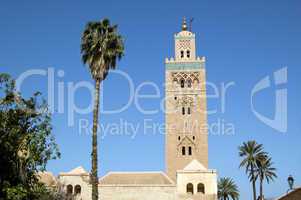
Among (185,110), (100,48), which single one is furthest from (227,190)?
(100,48)

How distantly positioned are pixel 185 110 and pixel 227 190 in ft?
45.6

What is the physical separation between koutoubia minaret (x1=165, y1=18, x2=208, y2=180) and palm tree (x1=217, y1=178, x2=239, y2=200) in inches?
397

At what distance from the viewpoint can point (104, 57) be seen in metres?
26.4

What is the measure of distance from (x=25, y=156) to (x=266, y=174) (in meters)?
29.2

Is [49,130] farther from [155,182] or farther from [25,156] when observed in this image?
[155,182]

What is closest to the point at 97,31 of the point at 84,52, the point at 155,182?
the point at 84,52

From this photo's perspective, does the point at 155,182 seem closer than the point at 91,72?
No

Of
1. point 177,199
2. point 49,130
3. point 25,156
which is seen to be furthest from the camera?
point 177,199

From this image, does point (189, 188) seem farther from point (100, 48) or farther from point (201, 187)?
point (100, 48)

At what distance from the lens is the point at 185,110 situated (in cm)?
5312

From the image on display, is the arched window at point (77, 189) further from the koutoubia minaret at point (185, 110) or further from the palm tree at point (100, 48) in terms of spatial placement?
the palm tree at point (100, 48)

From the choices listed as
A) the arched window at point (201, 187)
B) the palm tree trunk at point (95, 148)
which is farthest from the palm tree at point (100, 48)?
the arched window at point (201, 187)

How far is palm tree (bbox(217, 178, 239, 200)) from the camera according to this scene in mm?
58875

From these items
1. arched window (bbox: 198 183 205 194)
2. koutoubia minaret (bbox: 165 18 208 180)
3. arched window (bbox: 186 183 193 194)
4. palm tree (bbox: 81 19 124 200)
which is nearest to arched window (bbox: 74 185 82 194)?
arched window (bbox: 186 183 193 194)
